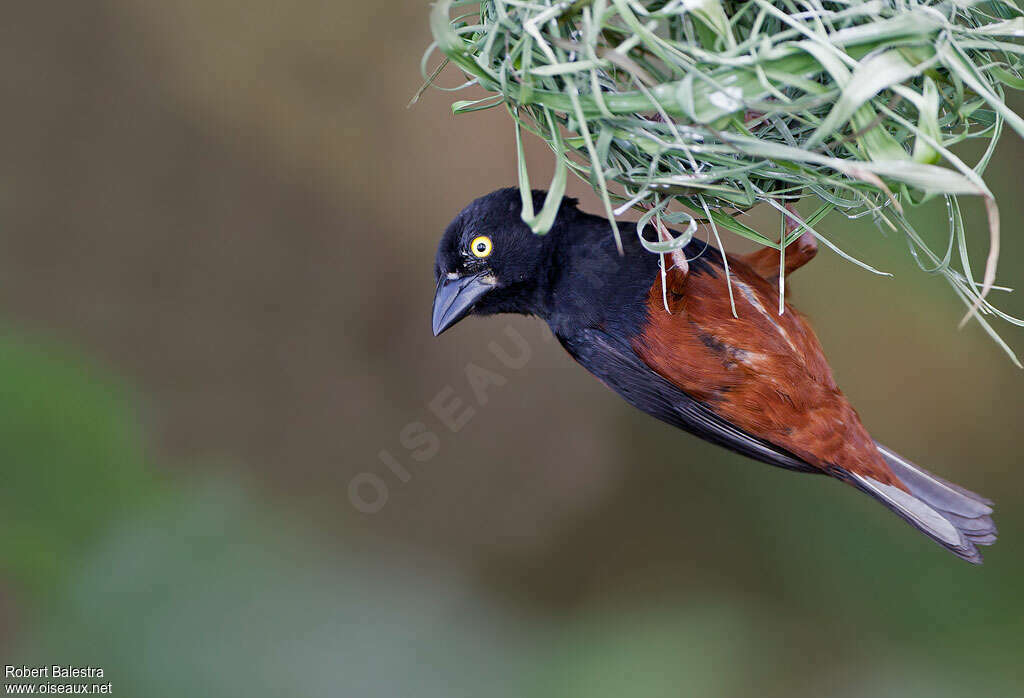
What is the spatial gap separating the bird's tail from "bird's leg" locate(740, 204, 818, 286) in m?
0.42

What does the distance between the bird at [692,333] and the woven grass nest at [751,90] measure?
41 cm

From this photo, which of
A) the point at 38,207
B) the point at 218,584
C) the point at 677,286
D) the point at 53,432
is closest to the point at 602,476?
the point at 218,584

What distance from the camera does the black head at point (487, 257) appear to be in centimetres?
158

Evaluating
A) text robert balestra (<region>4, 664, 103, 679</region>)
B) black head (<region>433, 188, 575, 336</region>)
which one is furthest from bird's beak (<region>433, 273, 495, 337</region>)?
text robert balestra (<region>4, 664, 103, 679</region>)

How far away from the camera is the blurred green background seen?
8.45 feet

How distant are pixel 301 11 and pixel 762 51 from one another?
7.81 feet

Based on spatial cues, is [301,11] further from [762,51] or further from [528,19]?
[762,51]

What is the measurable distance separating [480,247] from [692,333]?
1.41 feet

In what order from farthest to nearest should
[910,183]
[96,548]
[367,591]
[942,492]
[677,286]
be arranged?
→ [367,591] < [96,548] < [942,492] < [677,286] < [910,183]

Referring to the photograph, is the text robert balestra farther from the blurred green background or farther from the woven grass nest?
the woven grass nest

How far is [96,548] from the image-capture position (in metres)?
2.58

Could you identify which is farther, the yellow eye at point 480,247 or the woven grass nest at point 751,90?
the yellow eye at point 480,247

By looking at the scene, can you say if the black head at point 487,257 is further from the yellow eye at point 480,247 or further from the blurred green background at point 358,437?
the blurred green background at point 358,437

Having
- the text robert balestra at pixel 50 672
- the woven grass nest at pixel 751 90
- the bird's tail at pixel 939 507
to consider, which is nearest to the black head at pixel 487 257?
the woven grass nest at pixel 751 90
